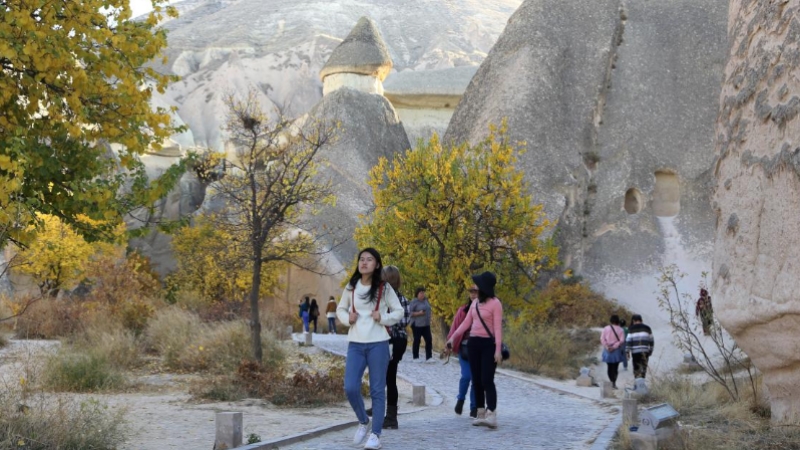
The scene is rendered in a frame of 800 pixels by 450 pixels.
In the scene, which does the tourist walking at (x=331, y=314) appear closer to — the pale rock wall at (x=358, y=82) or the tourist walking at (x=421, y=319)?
the tourist walking at (x=421, y=319)

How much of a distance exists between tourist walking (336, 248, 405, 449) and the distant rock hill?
48700mm

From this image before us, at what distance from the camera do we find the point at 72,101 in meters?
7.42

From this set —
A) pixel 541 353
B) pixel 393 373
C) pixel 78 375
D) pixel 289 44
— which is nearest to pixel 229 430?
pixel 393 373

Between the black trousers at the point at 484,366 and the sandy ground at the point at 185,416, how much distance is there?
147cm

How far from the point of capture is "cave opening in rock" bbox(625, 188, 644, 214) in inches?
1028

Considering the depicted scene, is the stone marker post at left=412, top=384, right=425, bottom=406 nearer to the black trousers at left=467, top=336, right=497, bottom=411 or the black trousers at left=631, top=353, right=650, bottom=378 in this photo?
the black trousers at left=467, top=336, right=497, bottom=411

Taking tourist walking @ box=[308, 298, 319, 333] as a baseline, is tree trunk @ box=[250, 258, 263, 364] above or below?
below

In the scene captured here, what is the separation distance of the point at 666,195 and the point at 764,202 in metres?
19.6

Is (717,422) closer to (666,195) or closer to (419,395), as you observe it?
(419,395)

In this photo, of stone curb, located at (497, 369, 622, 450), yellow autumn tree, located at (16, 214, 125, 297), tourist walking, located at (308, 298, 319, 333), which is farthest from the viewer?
yellow autumn tree, located at (16, 214, 125, 297)

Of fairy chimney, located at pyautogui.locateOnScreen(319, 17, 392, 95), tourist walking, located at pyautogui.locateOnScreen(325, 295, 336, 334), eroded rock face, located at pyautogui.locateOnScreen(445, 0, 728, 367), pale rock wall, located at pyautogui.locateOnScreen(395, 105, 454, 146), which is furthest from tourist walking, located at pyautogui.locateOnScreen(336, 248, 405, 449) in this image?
pale rock wall, located at pyautogui.locateOnScreen(395, 105, 454, 146)

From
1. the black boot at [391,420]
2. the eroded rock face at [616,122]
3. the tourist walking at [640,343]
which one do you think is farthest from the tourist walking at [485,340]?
the eroded rock face at [616,122]

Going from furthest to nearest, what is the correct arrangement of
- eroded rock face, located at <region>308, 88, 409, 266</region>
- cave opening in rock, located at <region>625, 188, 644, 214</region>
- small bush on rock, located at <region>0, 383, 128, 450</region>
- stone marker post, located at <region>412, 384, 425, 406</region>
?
1. eroded rock face, located at <region>308, 88, 409, 266</region>
2. cave opening in rock, located at <region>625, 188, 644, 214</region>
3. stone marker post, located at <region>412, 384, 425, 406</region>
4. small bush on rock, located at <region>0, 383, 128, 450</region>

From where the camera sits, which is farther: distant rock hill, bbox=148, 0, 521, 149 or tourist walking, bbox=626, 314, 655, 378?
distant rock hill, bbox=148, 0, 521, 149
